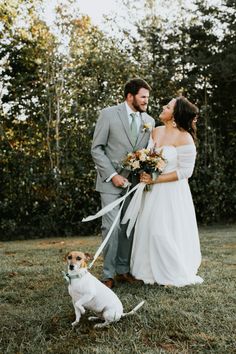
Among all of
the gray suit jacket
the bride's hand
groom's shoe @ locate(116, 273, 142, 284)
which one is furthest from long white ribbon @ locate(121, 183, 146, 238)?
groom's shoe @ locate(116, 273, 142, 284)

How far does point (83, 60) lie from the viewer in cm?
1102

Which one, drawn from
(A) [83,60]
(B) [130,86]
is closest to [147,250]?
(B) [130,86]

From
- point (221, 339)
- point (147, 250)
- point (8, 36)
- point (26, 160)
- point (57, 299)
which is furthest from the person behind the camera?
point (8, 36)

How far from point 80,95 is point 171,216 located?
631cm

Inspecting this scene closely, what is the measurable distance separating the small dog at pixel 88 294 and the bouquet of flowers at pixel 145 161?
1474 mm

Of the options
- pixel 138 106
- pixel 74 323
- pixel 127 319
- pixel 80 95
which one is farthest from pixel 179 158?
pixel 80 95

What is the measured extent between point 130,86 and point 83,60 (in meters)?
5.98

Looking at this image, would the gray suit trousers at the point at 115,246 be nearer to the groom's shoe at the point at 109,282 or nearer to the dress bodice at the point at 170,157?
the groom's shoe at the point at 109,282

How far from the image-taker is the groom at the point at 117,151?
17.1ft

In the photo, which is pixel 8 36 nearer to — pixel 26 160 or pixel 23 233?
pixel 26 160

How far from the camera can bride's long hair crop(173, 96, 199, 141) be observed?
17.2 ft

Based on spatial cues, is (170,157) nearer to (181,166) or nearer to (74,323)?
(181,166)

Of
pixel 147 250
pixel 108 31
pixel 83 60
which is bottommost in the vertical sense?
pixel 147 250

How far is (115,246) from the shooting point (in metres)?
5.25
